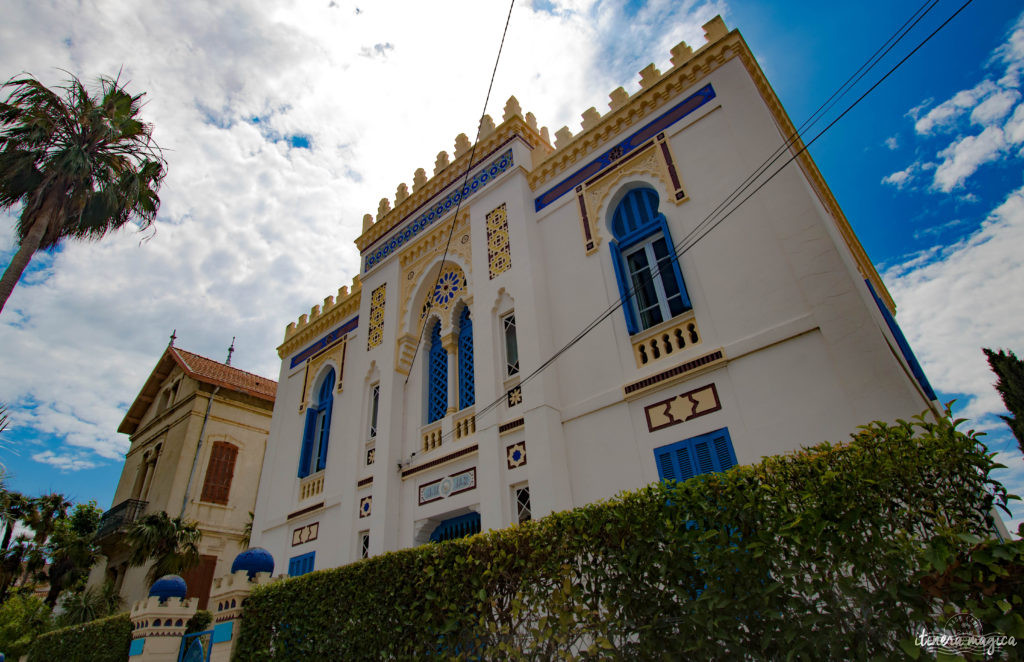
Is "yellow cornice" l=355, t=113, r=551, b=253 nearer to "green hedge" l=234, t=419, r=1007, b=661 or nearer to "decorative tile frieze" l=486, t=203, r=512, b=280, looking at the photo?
"decorative tile frieze" l=486, t=203, r=512, b=280

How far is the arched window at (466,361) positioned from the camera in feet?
34.7

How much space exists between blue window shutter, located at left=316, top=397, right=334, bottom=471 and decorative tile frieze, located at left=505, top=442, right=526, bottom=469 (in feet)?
19.6

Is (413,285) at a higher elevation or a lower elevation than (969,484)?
higher

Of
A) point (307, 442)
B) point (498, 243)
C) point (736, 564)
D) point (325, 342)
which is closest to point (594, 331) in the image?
point (498, 243)

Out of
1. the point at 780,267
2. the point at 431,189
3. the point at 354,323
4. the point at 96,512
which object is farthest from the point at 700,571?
the point at 96,512

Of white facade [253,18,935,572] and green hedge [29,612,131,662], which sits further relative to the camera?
green hedge [29,612,131,662]

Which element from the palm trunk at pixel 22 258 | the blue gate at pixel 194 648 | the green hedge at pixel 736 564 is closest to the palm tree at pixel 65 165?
the palm trunk at pixel 22 258

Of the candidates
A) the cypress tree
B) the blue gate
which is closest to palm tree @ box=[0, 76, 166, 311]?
the blue gate

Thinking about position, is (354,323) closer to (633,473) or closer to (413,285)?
(413,285)

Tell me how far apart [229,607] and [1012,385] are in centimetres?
1728

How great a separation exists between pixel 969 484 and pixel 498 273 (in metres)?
8.03

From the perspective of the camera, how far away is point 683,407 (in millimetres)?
7320

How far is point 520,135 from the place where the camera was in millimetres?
11398

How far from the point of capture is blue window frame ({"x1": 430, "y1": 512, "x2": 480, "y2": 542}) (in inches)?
361
